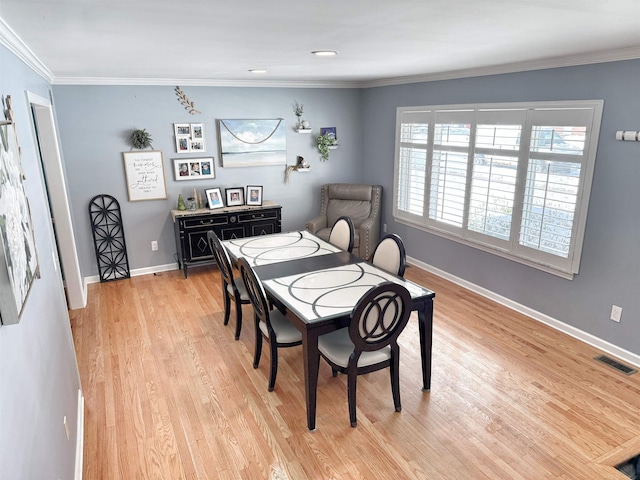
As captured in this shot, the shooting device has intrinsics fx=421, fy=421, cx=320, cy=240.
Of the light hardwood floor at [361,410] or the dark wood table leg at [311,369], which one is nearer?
the light hardwood floor at [361,410]

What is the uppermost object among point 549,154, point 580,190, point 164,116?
point 164,116

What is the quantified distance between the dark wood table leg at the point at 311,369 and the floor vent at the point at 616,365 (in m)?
2.43

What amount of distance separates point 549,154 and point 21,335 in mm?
3954

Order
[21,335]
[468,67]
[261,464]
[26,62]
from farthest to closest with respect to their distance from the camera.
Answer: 1. [468,67]
2. [26,62]
3. [261,464]
4. [21,335]

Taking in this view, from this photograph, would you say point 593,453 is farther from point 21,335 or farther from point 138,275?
point 138,275

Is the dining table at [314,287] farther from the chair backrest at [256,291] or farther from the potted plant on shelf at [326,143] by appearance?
the potted plant on shelf at [326,143]

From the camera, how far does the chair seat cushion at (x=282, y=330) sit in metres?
2.99

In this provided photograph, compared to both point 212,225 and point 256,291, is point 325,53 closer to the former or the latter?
point 256,291

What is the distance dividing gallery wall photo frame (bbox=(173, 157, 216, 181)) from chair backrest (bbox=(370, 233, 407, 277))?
285 cm

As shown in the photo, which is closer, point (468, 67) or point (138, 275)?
point (468, 67)

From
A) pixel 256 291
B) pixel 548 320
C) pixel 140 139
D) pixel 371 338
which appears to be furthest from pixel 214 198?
pixel 548 320

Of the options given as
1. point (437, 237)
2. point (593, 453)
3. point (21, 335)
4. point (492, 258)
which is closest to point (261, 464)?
point (21, 335)

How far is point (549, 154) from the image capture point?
3711 millimetres

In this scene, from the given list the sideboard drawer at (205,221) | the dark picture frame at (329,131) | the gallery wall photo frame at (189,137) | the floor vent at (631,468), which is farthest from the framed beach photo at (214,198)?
the floor vent at (631,468)
